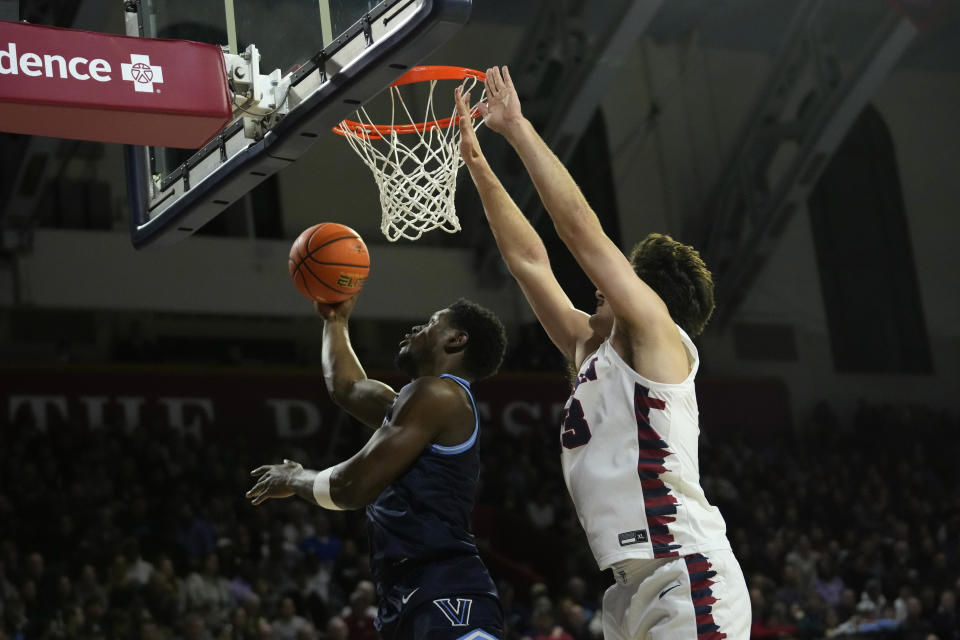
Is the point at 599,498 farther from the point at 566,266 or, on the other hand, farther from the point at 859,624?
the point at 566,266

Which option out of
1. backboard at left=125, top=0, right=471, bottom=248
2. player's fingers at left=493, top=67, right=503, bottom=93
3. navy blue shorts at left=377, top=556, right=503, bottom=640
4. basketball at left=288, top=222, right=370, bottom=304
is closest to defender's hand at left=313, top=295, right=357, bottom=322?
basketball at left=288, top=222, right=370, bottom=304

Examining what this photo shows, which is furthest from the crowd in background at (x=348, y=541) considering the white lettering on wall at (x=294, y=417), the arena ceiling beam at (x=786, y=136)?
the arena ceiling beam at (x=786, y=136)

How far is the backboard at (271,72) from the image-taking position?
420cm

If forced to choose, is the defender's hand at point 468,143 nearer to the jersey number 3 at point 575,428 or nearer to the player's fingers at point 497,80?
the player's fingers at point 497,80

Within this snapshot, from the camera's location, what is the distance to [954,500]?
15.7 meters

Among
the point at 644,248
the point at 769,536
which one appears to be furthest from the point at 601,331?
the point at 769,536

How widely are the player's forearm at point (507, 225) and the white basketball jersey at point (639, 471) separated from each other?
58 centimetres

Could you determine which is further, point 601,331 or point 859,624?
point 859,624

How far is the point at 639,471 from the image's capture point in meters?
3.22

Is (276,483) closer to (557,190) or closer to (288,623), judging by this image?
(557,190)

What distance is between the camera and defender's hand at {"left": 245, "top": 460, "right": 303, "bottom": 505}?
3.76 metres

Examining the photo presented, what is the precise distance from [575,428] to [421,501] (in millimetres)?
603

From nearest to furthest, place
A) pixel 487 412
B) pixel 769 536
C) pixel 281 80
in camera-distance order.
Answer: pixel 281 80, pixel 769 536, pixel 487 412

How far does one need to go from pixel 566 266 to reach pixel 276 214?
3624mm
